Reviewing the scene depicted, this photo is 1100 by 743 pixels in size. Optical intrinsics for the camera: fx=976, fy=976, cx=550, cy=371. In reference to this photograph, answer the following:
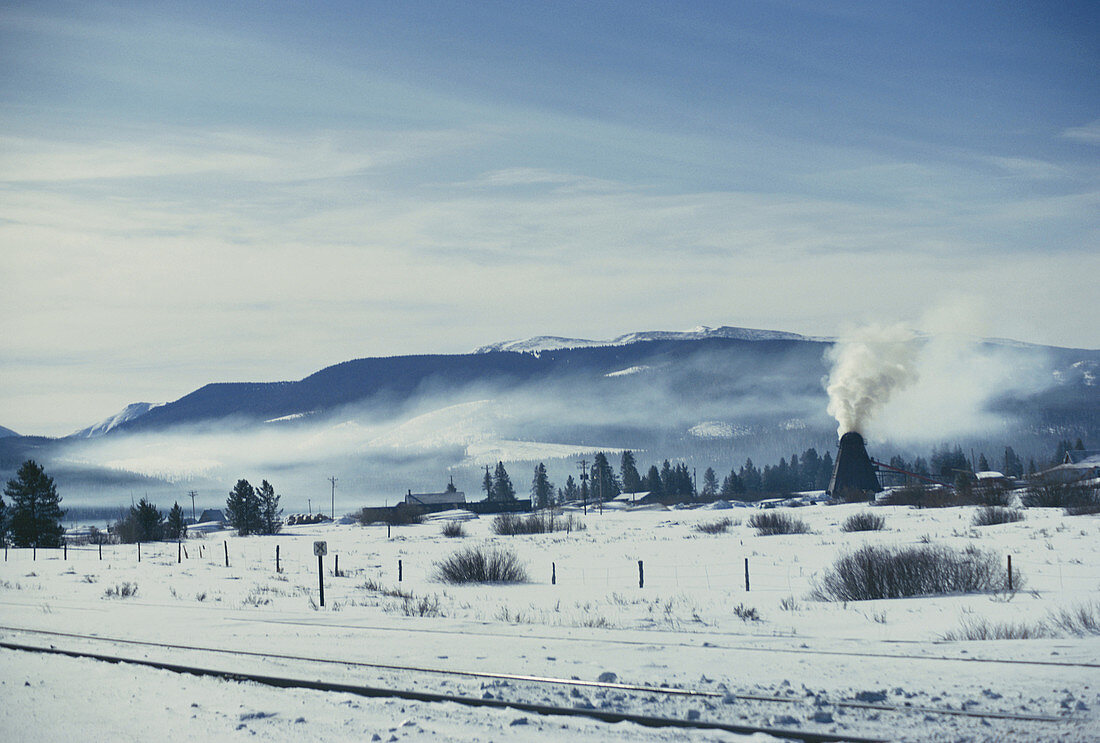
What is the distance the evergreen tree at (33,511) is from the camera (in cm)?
8081

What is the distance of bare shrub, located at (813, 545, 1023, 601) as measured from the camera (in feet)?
81.7

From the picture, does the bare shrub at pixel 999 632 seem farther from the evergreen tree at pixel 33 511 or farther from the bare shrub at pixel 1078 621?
Answer: the evergreen tree at pixel 33 511

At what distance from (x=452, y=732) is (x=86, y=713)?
4.99 meters

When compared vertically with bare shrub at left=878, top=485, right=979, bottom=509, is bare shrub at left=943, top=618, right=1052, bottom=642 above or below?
above

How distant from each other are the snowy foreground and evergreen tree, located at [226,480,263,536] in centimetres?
7511

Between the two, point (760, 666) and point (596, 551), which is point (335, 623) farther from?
point (596, 551)

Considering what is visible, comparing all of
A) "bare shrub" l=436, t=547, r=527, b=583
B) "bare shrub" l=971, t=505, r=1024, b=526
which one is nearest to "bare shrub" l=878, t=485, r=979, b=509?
"bare shrub" l=971, t=505, r=1024, b=526

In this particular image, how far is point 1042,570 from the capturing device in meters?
28.7

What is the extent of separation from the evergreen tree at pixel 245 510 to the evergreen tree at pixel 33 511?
79.5ft

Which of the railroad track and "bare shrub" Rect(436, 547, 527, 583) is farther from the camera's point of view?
"bare shrub" Rect(436, 547, 527, 583)

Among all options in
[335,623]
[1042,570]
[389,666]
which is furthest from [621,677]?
[1042,570]

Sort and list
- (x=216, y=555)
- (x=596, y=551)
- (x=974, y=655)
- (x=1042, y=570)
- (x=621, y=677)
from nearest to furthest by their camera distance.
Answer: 1. (x=621, y=677)
2. (x=974, y=655)
3. (x=1042, y=570)
4. (x=596, y=551)
5. (x=216, y=555)

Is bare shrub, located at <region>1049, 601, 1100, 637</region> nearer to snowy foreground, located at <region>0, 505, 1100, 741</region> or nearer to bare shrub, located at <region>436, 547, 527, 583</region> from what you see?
snowy foreground, located at <region>0, 505, 1100, 741</region>

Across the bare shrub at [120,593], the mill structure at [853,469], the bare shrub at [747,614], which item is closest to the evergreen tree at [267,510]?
the mill structure at [853,469]
